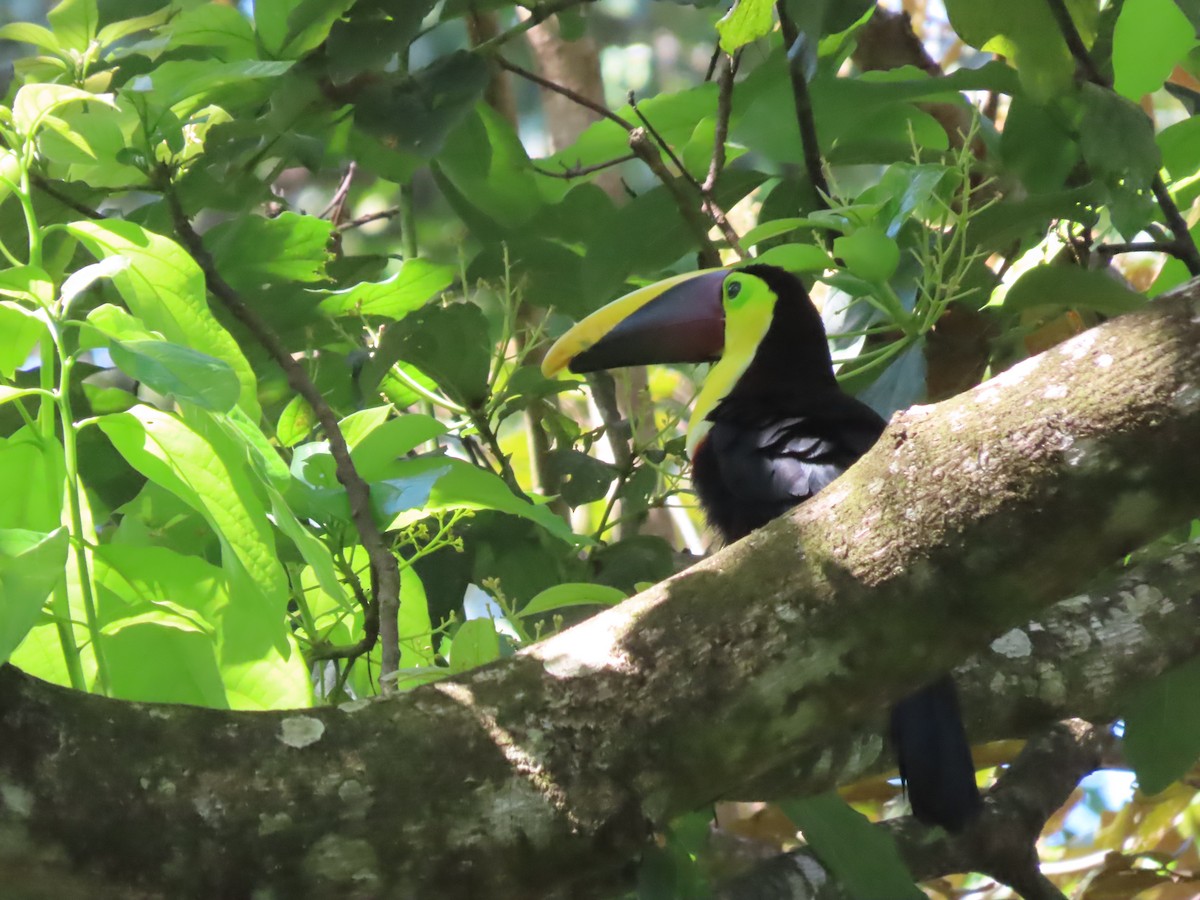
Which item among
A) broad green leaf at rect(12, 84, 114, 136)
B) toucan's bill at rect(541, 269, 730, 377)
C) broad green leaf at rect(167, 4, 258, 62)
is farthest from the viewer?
toucan's bill at rect(541, 269, 730, 377)

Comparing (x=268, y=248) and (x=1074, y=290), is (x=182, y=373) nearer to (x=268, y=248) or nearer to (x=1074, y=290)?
(x=268, y=248)

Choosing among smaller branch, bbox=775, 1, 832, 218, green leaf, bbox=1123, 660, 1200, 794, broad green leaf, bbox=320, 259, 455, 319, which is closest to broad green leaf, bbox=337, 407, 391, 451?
broad green leaf, bbox=320, 259, 455, 319

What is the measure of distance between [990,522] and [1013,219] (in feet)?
1.92

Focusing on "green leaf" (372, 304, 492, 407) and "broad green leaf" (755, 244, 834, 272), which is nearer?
"broad green leaf" (755, 244, 834, 272)

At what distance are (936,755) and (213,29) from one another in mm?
942

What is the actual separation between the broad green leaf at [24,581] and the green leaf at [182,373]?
10 cm

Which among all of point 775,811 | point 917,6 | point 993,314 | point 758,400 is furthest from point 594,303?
point 917,6

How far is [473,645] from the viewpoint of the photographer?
37.4 inches

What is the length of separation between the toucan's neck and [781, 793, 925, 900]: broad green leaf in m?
0.74

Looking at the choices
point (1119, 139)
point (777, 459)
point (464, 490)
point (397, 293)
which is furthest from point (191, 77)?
point (1119, 139)

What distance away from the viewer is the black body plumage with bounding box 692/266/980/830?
1.06m

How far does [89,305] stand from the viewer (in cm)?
130

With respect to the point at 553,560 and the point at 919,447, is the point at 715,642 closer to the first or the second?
the point at 919,447

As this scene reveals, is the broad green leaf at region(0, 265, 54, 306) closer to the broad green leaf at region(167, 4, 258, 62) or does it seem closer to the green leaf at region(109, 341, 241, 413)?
the green leaf at region(109, 341, 241, 413)
